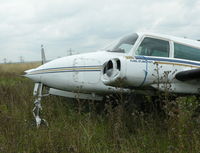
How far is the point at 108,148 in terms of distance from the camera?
3.96 m

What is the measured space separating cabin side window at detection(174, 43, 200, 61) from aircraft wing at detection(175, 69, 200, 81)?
0.68 meters

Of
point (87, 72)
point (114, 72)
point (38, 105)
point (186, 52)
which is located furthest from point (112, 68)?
point (186, 52)

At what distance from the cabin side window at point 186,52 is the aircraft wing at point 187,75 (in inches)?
26.7

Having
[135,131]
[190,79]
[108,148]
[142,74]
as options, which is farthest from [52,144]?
[190,79]

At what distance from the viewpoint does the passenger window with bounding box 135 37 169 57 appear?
18.2 feet

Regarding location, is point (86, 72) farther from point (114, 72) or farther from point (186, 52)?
point (186, 52)

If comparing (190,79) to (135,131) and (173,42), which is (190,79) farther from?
(135,131)

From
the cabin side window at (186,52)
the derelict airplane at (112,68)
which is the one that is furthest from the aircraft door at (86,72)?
the cabin side window at (186,52)

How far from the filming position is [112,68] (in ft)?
16.1

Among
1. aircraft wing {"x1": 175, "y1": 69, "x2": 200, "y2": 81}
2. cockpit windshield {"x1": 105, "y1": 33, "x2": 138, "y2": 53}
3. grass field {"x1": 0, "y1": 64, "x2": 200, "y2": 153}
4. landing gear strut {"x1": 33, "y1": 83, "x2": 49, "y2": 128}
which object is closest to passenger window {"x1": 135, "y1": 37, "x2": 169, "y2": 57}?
cockpit windshield {"x1": 105, "y1": 33, "x2": 138, "y2": 53}

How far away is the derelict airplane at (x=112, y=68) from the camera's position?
16.6ft

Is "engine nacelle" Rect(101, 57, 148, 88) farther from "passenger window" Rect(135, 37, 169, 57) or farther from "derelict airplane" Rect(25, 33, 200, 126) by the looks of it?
"passenger window" Rect(135, 37, 169, 57)

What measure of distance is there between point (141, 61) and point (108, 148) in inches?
66.9

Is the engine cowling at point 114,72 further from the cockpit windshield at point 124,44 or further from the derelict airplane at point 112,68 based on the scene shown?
the cockpit windshield at point 124,44
